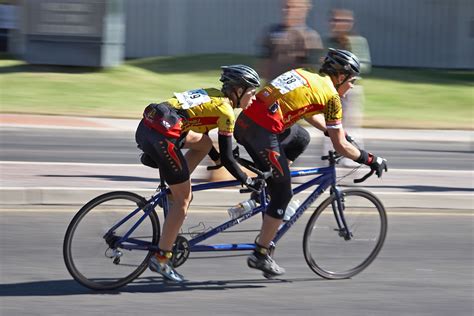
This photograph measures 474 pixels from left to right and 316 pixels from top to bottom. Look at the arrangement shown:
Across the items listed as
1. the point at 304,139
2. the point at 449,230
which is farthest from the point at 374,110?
the point at 304,139

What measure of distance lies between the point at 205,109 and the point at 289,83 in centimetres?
63

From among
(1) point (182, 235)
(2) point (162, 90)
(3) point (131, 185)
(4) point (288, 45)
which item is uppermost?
(4) point (288, 45)

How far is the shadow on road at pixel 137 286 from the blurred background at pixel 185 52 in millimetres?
11629

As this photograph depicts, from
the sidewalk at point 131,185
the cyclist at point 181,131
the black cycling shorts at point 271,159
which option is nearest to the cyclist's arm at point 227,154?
the cyclist at point 181,131

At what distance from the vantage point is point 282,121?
7.04m

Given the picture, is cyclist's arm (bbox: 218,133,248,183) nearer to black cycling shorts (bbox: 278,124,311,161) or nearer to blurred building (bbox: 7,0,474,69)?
black cycling shorts (bbox: 278,124,311,161)

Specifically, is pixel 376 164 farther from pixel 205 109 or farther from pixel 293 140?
pixel 205 109

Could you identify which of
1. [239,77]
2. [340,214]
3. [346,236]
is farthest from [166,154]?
[346,236]

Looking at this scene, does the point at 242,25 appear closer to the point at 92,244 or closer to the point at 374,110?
the point at 374,110

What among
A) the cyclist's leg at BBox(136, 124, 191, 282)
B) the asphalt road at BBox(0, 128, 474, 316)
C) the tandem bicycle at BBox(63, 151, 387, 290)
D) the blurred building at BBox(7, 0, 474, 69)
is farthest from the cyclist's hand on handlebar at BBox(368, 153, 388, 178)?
the blurred building at BBox(7, 0, 474, 69)

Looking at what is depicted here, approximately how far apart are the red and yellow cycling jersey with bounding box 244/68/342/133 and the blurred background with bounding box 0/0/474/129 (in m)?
11.6

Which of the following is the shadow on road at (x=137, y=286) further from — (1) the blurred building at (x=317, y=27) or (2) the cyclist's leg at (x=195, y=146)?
(1) the blurred building at (x=317, y=27)

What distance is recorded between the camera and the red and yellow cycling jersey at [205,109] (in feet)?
22.3

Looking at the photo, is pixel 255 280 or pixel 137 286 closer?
pixel 137 286
